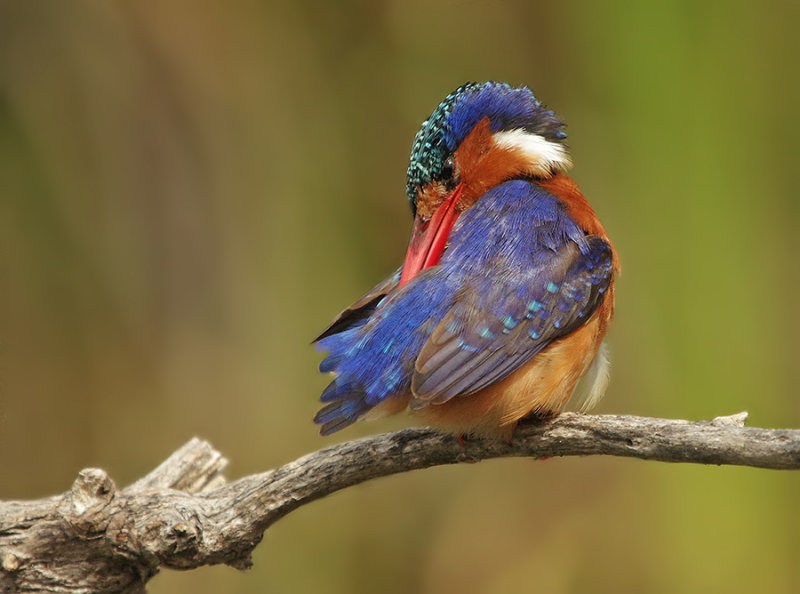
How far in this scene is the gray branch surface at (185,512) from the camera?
2.29 m

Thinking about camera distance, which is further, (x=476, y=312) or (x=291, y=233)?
(x=291, y=233)

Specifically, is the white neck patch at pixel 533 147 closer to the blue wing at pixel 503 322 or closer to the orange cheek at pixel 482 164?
the orange cheek at pixel 482 164

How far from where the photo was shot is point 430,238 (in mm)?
2484

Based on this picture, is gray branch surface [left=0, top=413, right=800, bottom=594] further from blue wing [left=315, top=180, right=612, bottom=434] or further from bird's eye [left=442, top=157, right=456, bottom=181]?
bird's eye [left=442, top=157, right=456, bottom=181]

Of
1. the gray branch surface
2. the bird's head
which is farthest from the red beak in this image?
the gray branch surface

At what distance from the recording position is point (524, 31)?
4086mm

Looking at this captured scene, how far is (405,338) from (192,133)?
2.35 metres

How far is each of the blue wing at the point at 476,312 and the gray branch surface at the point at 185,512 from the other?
0.17 meters

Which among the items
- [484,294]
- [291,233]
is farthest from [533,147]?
[291,233]

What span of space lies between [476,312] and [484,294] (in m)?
0.05

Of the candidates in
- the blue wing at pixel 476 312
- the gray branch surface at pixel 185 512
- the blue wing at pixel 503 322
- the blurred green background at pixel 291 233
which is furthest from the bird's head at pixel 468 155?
the blurred green background at pixel 291 233

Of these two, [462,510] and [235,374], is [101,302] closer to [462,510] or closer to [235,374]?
[235,374]

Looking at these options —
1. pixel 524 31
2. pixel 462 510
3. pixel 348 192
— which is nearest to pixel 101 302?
pixel 348 192

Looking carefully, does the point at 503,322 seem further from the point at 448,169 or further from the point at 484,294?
the point at 448,169
